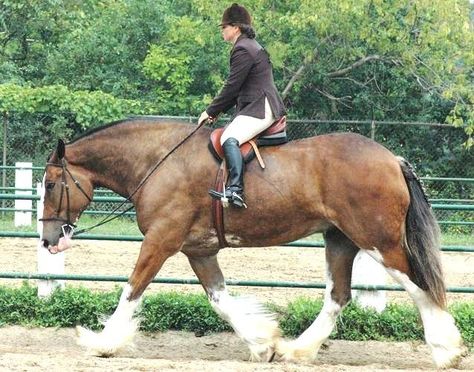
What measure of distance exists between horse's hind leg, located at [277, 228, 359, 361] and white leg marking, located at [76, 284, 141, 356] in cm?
117

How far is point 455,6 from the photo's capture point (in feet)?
64.1

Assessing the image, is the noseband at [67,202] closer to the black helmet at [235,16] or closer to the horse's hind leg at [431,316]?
the black helmet at [235,16]

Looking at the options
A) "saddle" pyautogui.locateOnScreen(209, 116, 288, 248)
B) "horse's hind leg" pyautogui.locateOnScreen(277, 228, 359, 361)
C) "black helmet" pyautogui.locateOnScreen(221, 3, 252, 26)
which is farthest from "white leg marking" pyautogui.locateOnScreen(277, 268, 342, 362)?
"black helmet" pyautogui.locateOnScreen(221, 3, 252, 26)

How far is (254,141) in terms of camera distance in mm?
8023

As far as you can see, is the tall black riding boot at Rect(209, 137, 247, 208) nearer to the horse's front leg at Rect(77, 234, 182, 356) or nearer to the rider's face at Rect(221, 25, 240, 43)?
the horse's front leg at Rect(77, 234, 182, 356)

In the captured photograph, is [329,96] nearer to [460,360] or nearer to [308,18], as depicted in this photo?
[308,18]

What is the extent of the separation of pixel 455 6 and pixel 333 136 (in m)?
12.4

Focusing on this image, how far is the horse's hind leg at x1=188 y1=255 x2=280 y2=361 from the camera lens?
8.02m

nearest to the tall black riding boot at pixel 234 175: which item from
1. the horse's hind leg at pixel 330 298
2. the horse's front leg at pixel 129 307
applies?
the horse's front leg at pixel 129 307

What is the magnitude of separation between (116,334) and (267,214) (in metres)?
1.46

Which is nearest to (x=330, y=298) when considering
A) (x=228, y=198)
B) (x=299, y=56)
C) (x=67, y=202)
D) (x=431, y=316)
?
(x=431, y=316)

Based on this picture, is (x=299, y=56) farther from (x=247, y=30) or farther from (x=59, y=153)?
(x=59, y=153)

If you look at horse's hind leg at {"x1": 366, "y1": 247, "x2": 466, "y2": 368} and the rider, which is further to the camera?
the rider

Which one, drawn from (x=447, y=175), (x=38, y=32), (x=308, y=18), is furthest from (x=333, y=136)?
(x=38, y=32)
